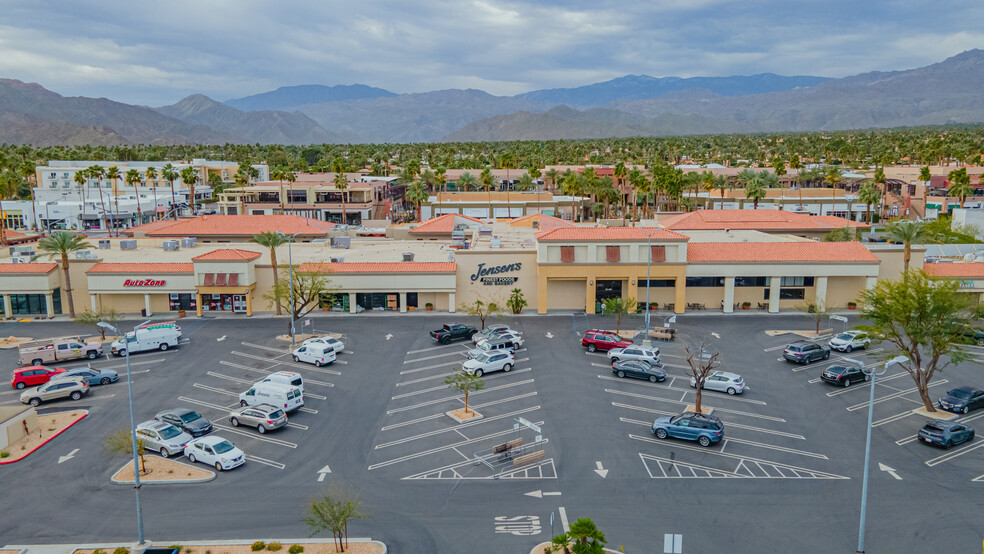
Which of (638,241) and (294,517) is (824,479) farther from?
(638,241)

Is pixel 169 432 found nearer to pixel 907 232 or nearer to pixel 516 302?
pixel 516 302

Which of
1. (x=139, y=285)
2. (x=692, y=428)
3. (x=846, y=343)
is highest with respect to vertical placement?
(x=139, y=285)

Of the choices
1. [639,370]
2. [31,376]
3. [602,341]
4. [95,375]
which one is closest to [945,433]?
[639,370]

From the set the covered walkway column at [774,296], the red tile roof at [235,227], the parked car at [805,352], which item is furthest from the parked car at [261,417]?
the red tile roof at [235,227]

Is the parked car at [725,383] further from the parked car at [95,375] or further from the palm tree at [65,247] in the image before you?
the palm tree at [65,247]

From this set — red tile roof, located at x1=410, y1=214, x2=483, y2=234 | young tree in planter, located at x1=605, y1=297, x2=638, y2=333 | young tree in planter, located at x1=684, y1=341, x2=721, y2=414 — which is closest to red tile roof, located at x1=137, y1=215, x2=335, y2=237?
red tile roof, located at x1=410, y1=214, x2=483, y2=234

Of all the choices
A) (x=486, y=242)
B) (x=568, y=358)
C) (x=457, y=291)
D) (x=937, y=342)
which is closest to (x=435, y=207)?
(x=486, y=242)

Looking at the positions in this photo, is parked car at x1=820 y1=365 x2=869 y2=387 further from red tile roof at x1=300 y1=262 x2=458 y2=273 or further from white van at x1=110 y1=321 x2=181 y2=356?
white van at x1=110 y1=321 x2=181 y2=356
